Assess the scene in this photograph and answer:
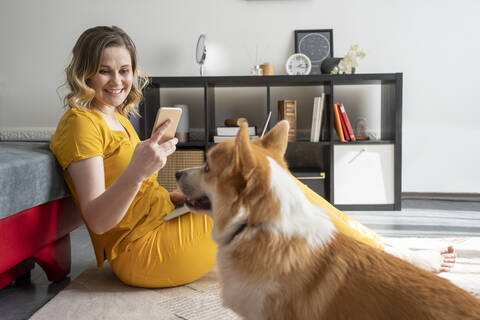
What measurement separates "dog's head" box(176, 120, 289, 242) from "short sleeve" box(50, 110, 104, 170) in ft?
1.75

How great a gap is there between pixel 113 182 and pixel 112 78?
0.39m

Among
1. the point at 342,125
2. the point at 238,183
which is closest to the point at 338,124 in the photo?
the point at 342,125

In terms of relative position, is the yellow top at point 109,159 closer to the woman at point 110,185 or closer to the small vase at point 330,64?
the woman at point 110,185

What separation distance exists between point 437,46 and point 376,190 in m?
1.37

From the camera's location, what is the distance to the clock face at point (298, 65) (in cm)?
330

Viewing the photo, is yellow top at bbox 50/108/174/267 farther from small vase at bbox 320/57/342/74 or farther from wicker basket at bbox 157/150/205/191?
small vase at bbox 320/57/342/74

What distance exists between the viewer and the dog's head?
80cm

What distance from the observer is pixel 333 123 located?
3.10 m

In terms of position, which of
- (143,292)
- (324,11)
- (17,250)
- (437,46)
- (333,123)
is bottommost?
(143,292)

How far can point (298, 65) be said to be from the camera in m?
3.33

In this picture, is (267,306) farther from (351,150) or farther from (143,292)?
(351,150)

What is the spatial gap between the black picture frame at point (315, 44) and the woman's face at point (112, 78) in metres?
2.15

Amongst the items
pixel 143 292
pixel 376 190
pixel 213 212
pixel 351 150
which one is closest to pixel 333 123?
pixel 351 150

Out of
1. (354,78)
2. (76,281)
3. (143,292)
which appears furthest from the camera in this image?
(354,78)
